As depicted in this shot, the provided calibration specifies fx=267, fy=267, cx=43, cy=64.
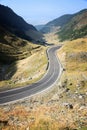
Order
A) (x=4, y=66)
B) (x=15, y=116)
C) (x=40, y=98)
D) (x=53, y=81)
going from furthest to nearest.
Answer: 1. (x=4, y=66)
2. (x=53, y=81)
3. (x=40, y=98)
4. (x=15, y=116)

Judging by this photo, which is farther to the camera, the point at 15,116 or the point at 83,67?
the point at 83,67

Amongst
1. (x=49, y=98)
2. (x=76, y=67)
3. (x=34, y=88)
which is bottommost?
(x=49, y=98)

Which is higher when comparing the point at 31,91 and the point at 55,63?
the point at 55,63

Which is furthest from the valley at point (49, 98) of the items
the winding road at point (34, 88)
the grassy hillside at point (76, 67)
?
the winding road at point (34, 88)

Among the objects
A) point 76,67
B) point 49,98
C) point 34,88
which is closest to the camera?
point 49,98

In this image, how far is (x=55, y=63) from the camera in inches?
5079

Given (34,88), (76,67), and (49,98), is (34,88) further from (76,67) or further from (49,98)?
(76,67)

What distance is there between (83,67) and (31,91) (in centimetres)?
3959

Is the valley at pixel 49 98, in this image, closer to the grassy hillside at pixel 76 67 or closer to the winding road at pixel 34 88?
the grassy hillside at pixel 76 67

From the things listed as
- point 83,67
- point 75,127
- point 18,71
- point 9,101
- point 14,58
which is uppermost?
point 14,58

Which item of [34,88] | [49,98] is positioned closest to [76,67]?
[34,88]

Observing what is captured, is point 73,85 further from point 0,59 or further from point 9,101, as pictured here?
point 0,59

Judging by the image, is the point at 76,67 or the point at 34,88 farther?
the point at 76,67

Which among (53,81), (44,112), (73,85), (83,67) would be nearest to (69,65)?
(83,67)
